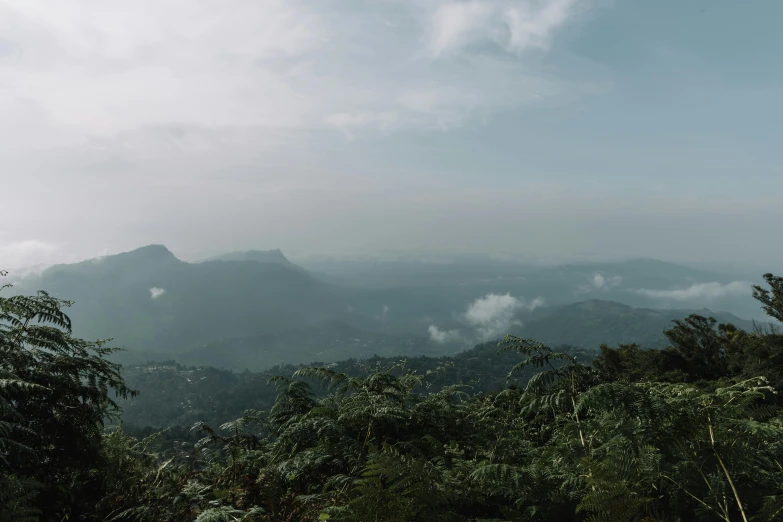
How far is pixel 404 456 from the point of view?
3.07 meters

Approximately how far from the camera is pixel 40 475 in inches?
166

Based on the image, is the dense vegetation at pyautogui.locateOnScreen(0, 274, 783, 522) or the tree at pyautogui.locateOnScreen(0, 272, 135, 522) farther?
the tree at pyautogui.locateOnScreen(0, 272, 135, 522)

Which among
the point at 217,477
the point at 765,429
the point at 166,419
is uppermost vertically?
the point at 765,429

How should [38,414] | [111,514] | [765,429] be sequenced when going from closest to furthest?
[765,429]
[111,514]
[38,414]

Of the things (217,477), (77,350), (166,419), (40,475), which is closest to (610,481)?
(217,477)

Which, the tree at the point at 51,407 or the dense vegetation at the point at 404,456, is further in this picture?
the tree at the point at 51,407

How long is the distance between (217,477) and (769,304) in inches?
1959

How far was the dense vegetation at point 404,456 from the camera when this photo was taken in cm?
301

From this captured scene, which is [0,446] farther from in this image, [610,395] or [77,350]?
[610,395]

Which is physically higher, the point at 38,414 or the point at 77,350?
the point at 77,350

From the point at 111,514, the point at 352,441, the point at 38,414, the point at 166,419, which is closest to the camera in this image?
the point at 111,514

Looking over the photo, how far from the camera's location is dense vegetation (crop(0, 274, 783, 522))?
3014mm

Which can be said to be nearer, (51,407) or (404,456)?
(404,456)

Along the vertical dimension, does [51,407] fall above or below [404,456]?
above
